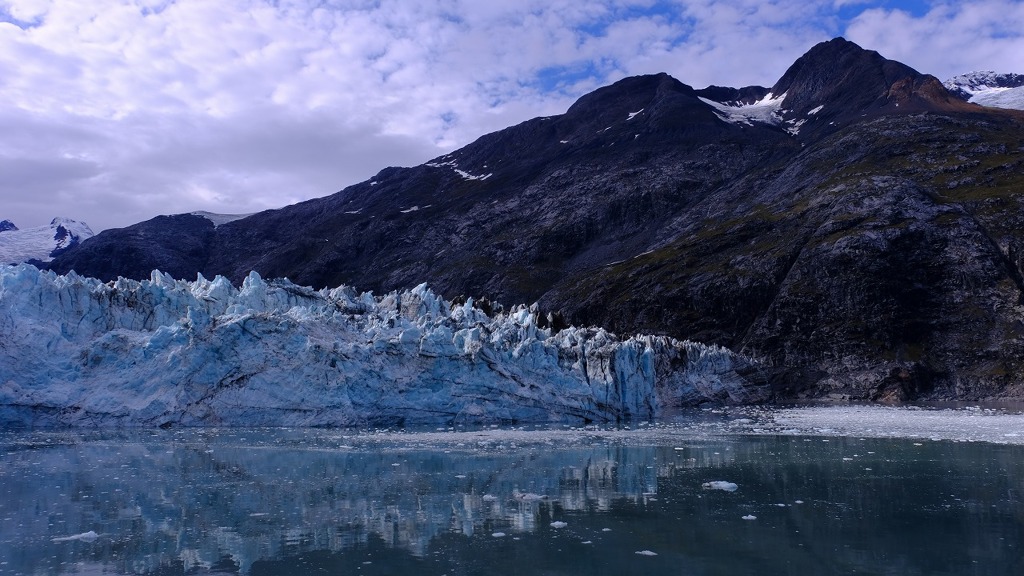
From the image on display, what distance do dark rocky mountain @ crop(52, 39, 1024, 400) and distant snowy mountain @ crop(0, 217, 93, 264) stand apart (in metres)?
32.3

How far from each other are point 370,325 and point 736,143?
105923mm

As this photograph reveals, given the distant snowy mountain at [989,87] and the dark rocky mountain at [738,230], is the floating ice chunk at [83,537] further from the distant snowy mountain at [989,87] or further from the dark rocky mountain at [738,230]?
the distant snowy mountain at [989,87]

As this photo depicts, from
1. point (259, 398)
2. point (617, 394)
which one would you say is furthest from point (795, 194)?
point (259, 398)

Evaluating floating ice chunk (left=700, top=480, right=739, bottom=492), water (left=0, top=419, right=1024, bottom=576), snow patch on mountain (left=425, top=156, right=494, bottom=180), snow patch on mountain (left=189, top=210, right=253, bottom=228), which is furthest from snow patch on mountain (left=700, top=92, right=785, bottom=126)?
floating ice chunk (left=700, top=480, right=739, bottom=492)

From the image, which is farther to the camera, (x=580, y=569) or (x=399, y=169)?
(x=399, y=169)

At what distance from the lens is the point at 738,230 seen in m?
87.4

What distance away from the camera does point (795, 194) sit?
308 ft

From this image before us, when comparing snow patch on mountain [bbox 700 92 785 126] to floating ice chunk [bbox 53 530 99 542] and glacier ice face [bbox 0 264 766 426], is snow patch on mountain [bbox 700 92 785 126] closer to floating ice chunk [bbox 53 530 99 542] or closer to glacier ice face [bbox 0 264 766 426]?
glacier ice face [bbox 0 264 766 426]

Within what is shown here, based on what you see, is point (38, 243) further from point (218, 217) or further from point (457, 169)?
point (457, 169)

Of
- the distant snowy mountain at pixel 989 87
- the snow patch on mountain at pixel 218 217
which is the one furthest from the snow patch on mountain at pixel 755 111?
the snow patch on mountain at pixel 218 217

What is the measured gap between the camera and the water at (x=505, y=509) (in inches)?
436

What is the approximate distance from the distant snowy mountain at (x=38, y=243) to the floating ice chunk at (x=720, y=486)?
178265 millimetres

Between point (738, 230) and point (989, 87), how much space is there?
146 m

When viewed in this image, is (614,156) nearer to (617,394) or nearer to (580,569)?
(617,394)
